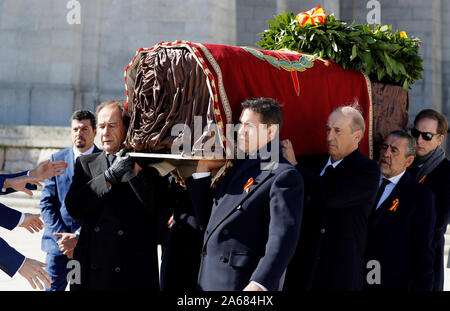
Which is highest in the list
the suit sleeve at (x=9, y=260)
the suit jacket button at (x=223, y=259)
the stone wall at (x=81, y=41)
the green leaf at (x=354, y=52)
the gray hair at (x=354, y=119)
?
the stone wall at (x=81, y=41)

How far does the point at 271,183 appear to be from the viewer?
2920 millimetres

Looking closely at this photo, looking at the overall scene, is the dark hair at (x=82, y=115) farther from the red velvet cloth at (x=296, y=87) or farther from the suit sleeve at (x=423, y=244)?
the suit sleeve at (x=423, y=244)

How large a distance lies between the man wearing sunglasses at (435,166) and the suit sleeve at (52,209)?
2649 millimetres

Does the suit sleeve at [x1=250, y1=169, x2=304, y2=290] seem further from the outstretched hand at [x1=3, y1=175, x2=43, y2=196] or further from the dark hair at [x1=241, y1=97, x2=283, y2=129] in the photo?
the outstretched hand at [x1=3, y1=175, x2=43, y2=196]

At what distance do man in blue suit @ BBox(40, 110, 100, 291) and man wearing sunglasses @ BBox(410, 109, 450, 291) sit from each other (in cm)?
246

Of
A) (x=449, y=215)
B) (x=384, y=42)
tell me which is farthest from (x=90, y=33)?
(x=449, y=215)

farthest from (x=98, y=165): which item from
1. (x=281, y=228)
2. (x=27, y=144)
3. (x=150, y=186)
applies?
(x=27, y=144)

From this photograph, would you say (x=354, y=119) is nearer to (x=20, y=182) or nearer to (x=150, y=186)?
(x=150, y=186)

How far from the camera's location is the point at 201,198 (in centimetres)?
329

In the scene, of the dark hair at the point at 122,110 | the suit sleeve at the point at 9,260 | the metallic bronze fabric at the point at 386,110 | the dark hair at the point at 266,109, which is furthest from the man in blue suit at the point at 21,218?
the metallic bronze fabric at the point at 386,110

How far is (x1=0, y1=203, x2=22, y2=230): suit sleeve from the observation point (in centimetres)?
351

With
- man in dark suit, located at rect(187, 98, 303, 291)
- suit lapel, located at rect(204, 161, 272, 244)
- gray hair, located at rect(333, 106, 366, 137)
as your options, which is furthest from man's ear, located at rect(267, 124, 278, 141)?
gray hair, located at rect(333, 106, 366, 137)

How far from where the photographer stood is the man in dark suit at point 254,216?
2768 mm

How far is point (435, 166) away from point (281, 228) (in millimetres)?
1822
